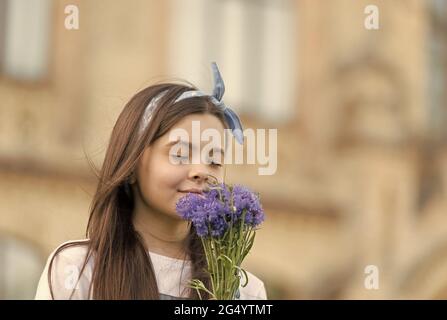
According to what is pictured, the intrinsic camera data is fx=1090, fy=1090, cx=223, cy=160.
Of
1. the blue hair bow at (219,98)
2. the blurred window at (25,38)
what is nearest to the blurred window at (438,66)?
the blurred window at (25,38)

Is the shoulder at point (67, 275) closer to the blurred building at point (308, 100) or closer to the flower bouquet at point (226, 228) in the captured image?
the flower bouquet at point (226, 228)

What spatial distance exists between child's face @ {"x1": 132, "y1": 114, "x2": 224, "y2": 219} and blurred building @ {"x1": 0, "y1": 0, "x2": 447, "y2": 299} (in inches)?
191

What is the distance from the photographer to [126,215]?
2025 mm

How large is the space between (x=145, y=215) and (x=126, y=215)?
0.13 ft

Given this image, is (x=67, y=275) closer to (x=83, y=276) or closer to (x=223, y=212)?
(x=83, y=276)

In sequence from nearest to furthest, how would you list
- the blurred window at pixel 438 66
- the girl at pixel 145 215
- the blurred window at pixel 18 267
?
1. the girl at pixel 145 215
2. the blurred window at pixel 18 267
3. the blurred window at pixel 438 66

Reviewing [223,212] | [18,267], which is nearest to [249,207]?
[223,212]

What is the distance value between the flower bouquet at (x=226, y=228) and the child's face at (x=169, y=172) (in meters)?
0.16

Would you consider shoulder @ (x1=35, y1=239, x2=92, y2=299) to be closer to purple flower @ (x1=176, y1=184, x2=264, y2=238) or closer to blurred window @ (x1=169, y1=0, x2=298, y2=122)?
purple flower @ (x1=176, y1=184, x2=264, y2=238)

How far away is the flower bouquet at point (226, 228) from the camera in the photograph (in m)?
1.75

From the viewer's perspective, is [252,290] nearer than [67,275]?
No
